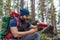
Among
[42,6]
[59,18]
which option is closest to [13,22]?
[42,6]

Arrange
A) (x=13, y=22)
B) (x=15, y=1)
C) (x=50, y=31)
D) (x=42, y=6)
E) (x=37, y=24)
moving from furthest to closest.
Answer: (x=15, y=1) → (x=42, y=6) → (x=50, y=31) → (x=37, y=24) → (x=13, y=22)

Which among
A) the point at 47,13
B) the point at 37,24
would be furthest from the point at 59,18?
the point at 37,24

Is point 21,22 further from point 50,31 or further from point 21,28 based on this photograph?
point 50,31

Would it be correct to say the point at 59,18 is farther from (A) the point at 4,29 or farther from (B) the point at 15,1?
(A) the point at 4,29

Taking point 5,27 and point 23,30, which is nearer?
point 5,27

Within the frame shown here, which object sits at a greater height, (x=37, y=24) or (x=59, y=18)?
(x=37, y=24)

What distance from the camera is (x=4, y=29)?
Answer: 3.76 metres

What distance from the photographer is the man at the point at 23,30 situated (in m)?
3.68

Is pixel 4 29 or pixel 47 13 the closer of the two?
pixel 4 29

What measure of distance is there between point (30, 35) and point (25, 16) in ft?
1.16

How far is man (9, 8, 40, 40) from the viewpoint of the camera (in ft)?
12.1

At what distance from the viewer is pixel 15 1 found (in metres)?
14.7

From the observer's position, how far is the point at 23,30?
390 cm

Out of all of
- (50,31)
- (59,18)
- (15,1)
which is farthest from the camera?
(59,18)
